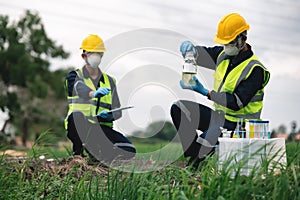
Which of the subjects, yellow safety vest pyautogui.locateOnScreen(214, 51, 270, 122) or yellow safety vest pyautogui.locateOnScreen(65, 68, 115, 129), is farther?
yellow safety vest pyautogui.locateOnScreen(65, 68, 115, 129)

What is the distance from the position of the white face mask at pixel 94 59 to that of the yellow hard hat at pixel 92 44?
8 cm

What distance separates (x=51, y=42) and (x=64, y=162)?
2560 cm

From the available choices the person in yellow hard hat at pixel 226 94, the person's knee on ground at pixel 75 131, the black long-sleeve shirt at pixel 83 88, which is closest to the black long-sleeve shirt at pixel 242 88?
the person in yellow hard hat at pixel 226 94

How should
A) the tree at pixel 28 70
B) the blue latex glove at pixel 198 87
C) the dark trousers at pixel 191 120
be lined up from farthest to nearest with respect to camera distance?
1. the tree at pixel 28 70
2. the dark trousers at pixel 191 120
3. the blue latex glove at pixel 198 87

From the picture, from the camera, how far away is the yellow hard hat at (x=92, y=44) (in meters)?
6.99

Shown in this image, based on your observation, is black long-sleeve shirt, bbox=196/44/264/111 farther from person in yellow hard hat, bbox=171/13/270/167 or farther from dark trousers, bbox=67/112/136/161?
dark trousers, bbox=67/112/136/161

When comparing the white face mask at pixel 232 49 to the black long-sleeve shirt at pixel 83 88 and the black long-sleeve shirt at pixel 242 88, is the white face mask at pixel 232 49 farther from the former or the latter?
the black long-sleeve shirt at pixel 83 88

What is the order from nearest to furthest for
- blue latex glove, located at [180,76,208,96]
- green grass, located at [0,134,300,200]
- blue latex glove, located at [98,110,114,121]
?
green grass, located at [0,134,300,200]
blue latex glove, located at [180,76,208,96]
blue latex glove, located at [98,110,114,121]

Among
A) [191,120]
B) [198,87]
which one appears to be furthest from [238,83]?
[191,120]

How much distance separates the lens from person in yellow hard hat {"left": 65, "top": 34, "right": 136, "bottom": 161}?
6.93 meters

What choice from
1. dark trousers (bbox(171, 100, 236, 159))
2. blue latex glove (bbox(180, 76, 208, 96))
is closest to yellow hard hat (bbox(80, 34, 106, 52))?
dark trousers (bbox(171, 100, 236, 159))

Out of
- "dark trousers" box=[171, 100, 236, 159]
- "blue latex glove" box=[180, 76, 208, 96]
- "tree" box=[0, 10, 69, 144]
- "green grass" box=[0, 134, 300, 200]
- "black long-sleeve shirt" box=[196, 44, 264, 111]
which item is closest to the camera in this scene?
"green grass" box=[0, 134, 300, 200]

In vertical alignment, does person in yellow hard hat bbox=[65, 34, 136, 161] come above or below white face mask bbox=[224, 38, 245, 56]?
below

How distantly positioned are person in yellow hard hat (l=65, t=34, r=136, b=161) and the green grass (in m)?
1.06
